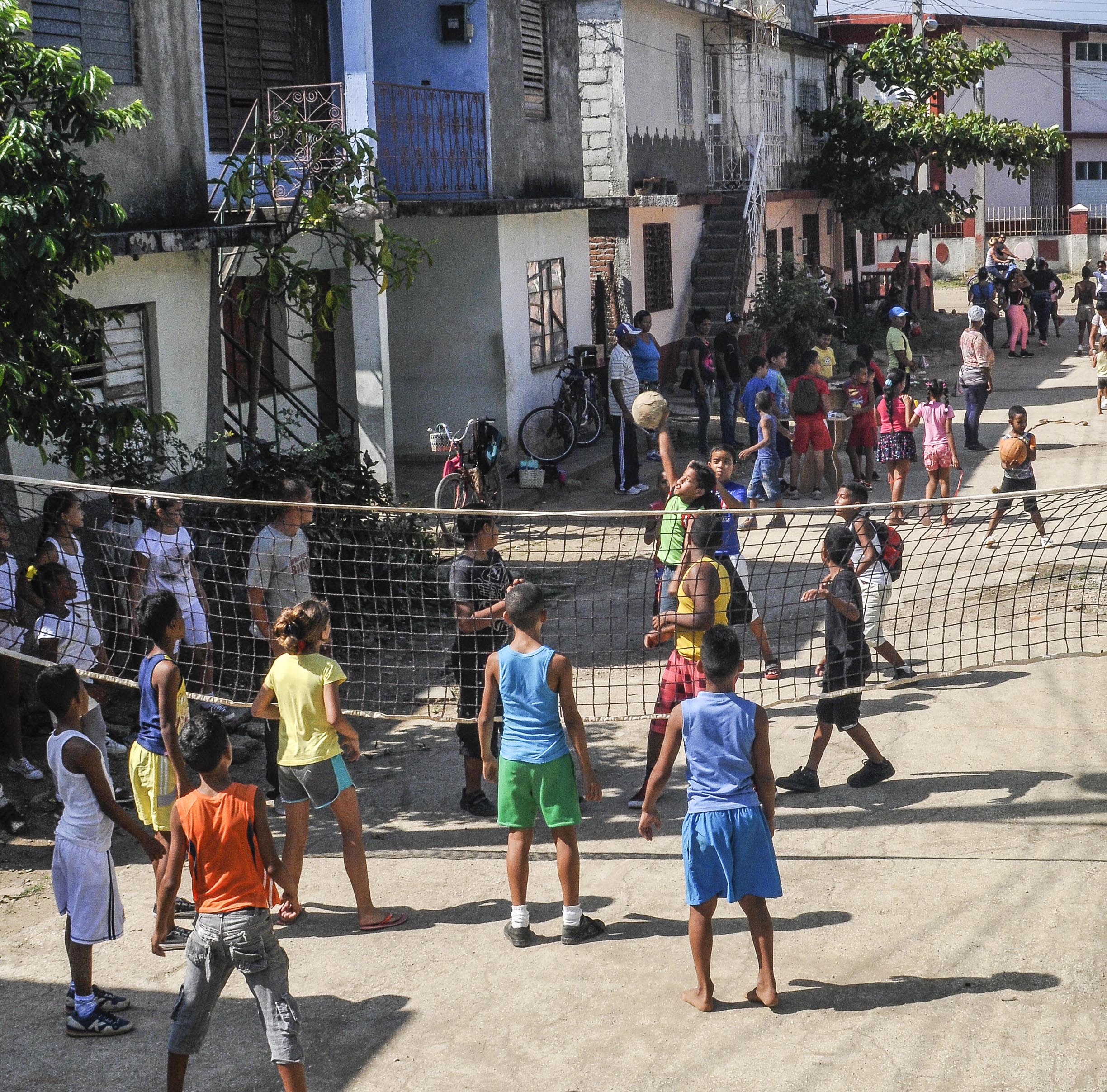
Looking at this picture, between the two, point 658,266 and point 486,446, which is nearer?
point 486,446

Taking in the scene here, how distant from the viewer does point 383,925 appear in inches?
252

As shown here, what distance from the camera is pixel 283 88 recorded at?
13.3m

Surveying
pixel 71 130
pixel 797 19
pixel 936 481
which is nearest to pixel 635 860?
pixel 71 130

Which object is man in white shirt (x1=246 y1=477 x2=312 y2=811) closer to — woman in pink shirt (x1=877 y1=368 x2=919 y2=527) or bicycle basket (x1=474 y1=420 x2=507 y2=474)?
bicycle basket (x1=474 y1=420 x2=507 y2=474)

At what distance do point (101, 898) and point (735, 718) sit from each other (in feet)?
8.68

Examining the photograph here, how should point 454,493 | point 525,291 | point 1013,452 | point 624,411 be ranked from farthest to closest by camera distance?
point 525,291 < point 624,411 < point 454,493 < point 1013,452

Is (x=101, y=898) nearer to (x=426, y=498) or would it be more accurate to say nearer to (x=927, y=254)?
(x=426, y=498)

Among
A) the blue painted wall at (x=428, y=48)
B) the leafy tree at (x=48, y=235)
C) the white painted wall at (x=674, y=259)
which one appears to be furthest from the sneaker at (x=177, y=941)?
the white painted wall at (x=674, y=259)

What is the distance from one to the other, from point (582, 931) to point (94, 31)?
796 centimetres

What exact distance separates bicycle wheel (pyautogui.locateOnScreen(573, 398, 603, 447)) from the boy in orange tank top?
46.9ft

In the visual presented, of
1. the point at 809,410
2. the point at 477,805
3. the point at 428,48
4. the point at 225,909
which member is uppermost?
the point at 428,48

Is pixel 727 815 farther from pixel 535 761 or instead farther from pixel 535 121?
pixel 535 121

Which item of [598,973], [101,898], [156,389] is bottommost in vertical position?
[598,973]

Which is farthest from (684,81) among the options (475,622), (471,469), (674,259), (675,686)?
(675,686)
